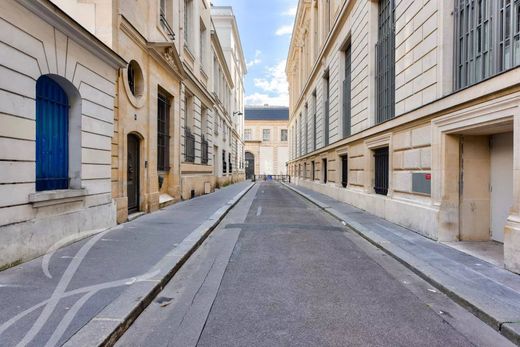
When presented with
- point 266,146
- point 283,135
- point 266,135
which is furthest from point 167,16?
point 283,135

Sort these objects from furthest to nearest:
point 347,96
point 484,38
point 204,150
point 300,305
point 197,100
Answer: point 204,150
point 197,100
point 347,96
point 484,38
point 300,305

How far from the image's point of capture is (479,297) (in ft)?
13.2

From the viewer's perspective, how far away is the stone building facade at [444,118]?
580cm

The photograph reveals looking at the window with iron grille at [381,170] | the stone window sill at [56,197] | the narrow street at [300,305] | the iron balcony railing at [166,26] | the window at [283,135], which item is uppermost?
the window at [283,135]

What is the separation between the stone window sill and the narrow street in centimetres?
273

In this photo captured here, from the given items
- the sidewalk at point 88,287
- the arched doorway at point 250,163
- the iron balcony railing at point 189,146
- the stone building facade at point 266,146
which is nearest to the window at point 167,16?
the iron balcony railing at point 189,146

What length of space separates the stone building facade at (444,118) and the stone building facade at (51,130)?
762cm

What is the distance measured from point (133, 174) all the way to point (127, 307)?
758cm

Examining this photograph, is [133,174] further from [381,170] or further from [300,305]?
[381,170]

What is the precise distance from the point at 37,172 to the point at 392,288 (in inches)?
248

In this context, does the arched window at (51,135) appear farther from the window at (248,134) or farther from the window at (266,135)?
the window at (266,135)

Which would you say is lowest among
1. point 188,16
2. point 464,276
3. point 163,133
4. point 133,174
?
point 464,276

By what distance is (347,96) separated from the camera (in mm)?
16094

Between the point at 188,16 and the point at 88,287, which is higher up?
the point at 188,16
